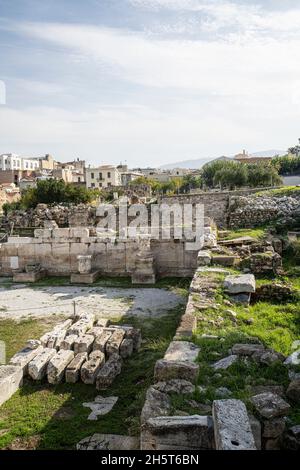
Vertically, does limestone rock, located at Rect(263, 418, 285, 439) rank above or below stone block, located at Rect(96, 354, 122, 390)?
above

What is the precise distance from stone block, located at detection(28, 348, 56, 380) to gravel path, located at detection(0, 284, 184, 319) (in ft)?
9.93

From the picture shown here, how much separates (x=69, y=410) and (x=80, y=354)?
1.41 m

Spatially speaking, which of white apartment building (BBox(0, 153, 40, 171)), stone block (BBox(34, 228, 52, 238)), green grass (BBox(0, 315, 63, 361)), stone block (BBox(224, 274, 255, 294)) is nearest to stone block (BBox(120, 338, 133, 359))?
green grass (BBox(0, 315, 63, 361))

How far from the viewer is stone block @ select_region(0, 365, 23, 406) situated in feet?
19.9

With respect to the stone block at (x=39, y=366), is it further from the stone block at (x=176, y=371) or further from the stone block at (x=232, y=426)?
the stone block at (x=232, y=426)

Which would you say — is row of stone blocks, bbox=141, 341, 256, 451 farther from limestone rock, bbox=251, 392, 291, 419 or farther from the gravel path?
the gravel path

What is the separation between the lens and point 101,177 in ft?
245

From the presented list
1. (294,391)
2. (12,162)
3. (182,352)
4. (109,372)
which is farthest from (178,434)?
(12,162)

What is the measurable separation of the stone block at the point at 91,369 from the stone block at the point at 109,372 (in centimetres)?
10

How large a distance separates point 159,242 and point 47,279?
3.97 m

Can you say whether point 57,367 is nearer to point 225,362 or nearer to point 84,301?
point 225,362

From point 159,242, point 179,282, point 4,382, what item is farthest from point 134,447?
point 159,242

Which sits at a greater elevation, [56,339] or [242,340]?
[242,340]

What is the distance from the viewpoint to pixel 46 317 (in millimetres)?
9945
